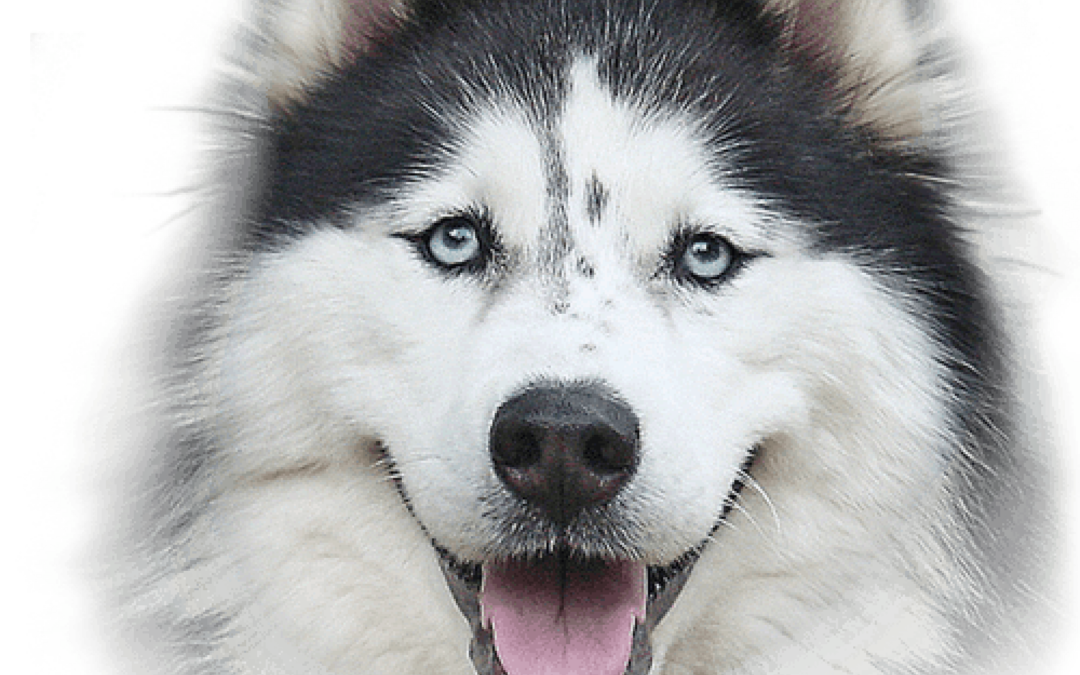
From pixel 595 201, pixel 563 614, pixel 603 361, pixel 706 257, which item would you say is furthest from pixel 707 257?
pixel 563 614

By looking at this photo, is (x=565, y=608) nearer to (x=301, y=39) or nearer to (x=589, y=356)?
(x=589, y=356)

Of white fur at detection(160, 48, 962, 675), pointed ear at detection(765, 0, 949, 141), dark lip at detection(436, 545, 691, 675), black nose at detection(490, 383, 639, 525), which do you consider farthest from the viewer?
pointed ear at detection(765, 0, 949, 141)

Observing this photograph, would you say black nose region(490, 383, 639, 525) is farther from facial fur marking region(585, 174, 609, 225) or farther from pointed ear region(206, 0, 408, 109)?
pointed ear region(206, 0, 408, 109)

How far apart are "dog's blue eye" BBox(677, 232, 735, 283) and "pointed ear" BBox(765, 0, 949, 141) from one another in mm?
489

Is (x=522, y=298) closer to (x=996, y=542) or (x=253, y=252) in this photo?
(x=253, y=252)

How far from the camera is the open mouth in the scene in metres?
2.56

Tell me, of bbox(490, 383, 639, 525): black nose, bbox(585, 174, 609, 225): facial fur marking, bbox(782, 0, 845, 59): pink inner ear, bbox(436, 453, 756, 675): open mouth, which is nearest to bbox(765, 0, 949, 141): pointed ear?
bbox(782, 0, 845, 59): pink inner ear

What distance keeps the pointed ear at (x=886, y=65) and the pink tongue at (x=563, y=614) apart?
1120mm

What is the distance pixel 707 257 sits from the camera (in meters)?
2.67

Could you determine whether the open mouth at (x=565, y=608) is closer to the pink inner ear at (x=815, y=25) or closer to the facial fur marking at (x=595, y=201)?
the facial fur marking at (x=595, y=201)

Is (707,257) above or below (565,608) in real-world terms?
above

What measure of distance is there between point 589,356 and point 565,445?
178mm

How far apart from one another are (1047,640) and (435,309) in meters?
1.60

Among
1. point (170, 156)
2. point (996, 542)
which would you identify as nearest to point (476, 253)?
point (170, 156)
